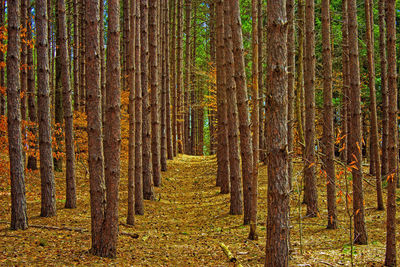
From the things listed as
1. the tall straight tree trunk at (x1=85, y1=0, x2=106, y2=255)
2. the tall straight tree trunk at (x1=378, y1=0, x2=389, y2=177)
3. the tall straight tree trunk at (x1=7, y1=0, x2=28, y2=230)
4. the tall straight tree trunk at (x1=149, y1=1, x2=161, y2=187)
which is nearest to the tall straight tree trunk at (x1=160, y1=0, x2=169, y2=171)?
the tall straight tree trunk at (x1=149, y1=1, x2=161, y2=187)

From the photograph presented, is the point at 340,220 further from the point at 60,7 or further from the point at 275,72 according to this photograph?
the point at 60,7

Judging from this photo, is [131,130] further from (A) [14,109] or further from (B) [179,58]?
(B) [179,58]

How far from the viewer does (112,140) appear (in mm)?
6906

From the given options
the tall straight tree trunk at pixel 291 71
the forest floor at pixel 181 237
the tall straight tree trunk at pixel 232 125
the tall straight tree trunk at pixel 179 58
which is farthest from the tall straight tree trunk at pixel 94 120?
the tall straight tree trunk at pixel 179 58

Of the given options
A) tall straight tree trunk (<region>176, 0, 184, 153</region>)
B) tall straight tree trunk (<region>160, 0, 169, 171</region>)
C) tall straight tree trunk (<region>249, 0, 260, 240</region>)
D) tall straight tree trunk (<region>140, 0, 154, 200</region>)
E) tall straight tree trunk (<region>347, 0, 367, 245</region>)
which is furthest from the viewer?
tall straight tree trunk (<region>176, 0, 184, 153</region>)

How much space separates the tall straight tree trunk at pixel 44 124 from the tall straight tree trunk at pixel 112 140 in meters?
2.99

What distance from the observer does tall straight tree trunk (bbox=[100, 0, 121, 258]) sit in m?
6.69

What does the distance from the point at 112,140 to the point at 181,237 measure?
11.1 feet

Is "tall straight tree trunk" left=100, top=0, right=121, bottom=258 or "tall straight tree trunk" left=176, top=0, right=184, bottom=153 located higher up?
"tall straight tree trunk" left=176, top=0, right=184, bottom=153

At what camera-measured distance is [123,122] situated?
59.1 feet

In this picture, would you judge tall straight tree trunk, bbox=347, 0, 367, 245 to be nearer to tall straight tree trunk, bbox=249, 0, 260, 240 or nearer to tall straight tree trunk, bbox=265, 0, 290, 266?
tall straight tree trunk, bbox=249, 0, 260, 240

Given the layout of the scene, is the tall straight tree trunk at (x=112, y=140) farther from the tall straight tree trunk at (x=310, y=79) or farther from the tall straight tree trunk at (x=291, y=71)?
the tall straight tree trunk at (x=310, y=79)

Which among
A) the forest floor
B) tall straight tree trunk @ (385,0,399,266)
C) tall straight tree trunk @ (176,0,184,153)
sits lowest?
the forest floor

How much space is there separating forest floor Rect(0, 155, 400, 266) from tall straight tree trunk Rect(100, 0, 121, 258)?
1.31 feet
